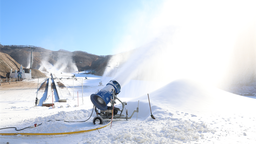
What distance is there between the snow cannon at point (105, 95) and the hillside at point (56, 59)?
6447 cm

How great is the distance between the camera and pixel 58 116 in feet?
25.7

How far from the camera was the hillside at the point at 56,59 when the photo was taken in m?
91.4

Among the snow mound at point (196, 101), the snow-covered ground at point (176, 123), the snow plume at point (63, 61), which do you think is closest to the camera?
the snow-covered ground at point (176, 123)

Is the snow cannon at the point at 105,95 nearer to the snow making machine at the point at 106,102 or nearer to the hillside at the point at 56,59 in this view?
the snow making machine at the point at 106,102

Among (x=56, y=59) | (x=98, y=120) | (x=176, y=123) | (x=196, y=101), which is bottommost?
(x=98, y=120)

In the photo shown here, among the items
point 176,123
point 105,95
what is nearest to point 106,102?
point 105,95

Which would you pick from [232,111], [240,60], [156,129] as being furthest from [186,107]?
[240,60]

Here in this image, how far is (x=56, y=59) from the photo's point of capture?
394 feet

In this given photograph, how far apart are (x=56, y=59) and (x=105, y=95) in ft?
423

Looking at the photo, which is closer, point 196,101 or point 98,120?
point 98,120

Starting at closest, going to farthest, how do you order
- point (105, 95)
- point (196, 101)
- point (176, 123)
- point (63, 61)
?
point (176, 123) → point (105, 95) → point (196, 101) → point (63, 61)

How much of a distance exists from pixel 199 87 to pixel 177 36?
1608cm

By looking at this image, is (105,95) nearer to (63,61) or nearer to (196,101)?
(196,101)

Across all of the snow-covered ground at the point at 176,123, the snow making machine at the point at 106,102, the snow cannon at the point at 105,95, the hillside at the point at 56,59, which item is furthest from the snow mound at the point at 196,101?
the hillside at the point at 56,59
